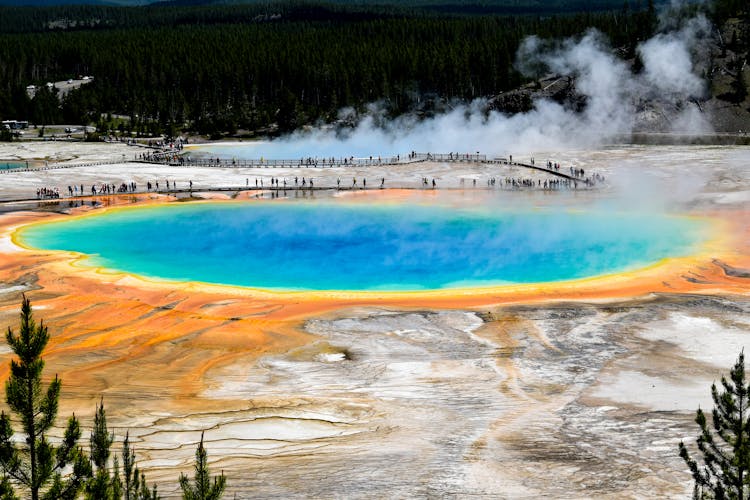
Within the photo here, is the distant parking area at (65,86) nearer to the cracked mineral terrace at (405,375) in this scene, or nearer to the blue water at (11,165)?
the blue water at (11,165)

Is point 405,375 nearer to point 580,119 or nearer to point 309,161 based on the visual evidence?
point 309,161

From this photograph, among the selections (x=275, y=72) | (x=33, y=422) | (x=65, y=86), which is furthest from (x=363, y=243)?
(x=65, y=86)

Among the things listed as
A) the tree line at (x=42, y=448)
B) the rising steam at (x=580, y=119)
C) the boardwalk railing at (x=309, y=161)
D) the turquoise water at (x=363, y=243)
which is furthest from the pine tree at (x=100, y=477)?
the rising steam at (x=580, y=119)

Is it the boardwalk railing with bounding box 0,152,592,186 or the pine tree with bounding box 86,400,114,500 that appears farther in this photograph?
the boardwalk railing with bounding box 0,152,592,186

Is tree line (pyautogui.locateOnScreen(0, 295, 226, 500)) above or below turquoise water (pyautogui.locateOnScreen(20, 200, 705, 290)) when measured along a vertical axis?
above

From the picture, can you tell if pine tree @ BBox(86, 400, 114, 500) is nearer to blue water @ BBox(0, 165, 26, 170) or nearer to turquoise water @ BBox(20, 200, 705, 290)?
turquoise water @ BBox(20, 200, 705, 290)

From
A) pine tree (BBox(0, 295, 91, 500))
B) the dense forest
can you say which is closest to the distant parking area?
the dense forest

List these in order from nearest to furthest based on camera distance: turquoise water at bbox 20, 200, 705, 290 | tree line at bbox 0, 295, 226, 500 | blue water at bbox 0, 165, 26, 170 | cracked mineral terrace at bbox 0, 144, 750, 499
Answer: tree line at bbox 0, 295, 226, 500, cracked mineral terrace at bbox 0, 144, 750, 499, turquoise water at bbox 20, 200, 705, 290, blue water at bbox 0, 165, 26, 170
